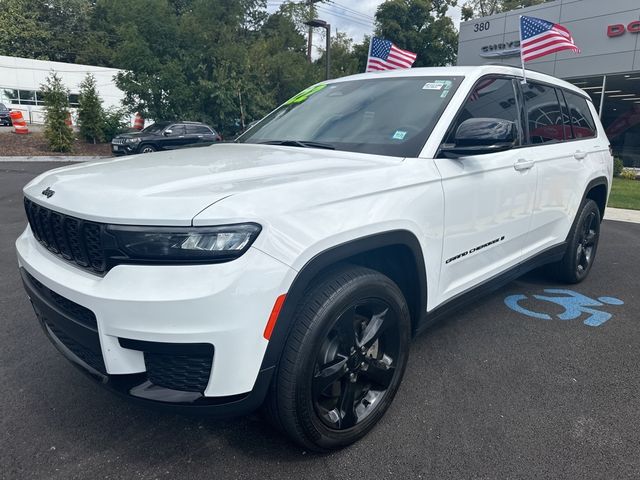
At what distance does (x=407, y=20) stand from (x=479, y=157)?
37881 mm

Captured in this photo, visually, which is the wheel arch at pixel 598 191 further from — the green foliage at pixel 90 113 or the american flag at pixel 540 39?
the green foliage at pixel 90 113

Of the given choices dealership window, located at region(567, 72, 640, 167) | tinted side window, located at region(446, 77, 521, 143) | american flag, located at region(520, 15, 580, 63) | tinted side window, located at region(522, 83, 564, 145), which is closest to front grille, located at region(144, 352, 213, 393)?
tinted side window, located at region(446, 77, 521, 143)

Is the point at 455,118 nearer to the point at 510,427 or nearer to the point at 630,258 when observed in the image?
the point at 510,427

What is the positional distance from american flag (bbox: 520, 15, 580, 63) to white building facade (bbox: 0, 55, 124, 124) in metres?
36.9

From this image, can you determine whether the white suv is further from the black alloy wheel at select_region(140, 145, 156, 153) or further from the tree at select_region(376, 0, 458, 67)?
the tree at select_region(376, 0, 458, 67)

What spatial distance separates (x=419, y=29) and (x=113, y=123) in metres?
25.1

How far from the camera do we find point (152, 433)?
2420 millimetres

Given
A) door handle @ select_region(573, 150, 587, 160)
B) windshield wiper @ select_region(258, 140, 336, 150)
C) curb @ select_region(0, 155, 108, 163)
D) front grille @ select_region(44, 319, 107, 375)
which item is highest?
windshield wiper @ select_region(258, 140, 336, 150)

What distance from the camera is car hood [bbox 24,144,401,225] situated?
183 cm

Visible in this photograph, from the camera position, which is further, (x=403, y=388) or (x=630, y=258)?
(x=630, y=258)

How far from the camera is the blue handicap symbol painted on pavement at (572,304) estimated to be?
3949mm

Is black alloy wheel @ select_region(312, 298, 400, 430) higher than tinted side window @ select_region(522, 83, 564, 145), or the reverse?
tinted side window @ select_region(522, 83, 564, 145)

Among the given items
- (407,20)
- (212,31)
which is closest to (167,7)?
(212,31)

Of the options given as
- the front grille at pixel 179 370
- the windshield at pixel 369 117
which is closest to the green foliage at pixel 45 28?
the windshield at pixel 369 117
